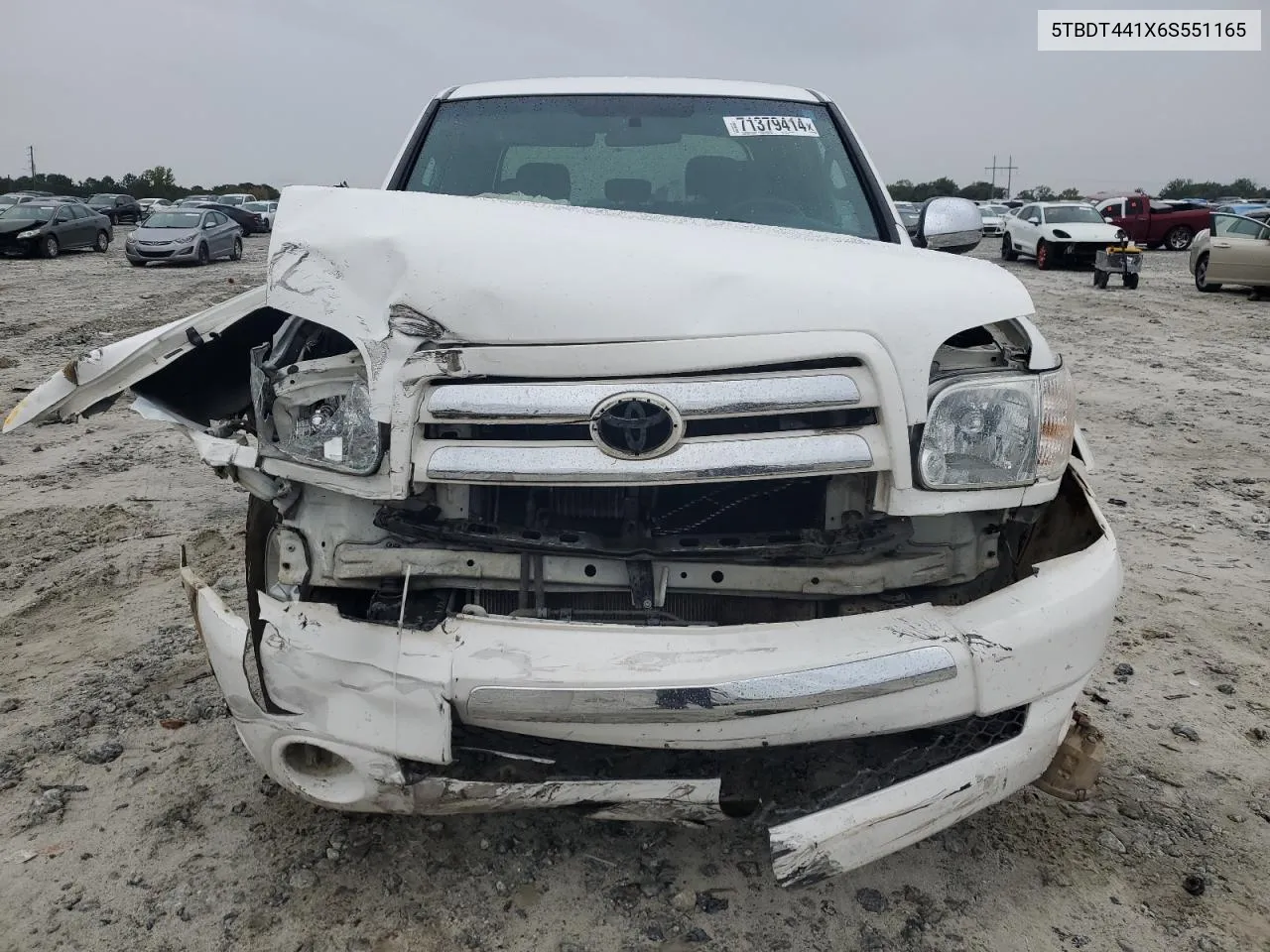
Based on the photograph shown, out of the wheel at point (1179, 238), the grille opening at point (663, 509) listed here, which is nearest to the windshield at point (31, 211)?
the grille opening at point (663, 509)

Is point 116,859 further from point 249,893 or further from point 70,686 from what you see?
point 70,686

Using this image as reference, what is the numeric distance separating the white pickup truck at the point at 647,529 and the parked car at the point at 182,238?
785 inches

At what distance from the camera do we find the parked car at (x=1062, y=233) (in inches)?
792

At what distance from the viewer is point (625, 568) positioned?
2.04m

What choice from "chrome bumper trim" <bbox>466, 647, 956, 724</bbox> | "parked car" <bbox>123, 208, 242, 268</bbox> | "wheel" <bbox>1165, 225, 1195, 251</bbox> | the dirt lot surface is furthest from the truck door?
"chrome bumper trim" <bbox>466, 647, 956, 724</bbox>

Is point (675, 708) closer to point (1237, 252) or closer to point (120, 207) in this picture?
point (1237, 252)

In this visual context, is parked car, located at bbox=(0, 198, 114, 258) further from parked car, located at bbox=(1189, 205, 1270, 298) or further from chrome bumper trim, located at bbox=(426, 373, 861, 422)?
chrome bumper trim, located at bbox=(426, 373, 861, 422)

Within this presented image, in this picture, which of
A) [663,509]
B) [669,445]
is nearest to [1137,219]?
[663,509]

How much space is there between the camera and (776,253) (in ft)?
6.68

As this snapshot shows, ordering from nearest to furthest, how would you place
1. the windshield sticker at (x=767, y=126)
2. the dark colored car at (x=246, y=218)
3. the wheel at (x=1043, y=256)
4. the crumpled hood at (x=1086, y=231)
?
the windshield sticker at (x=767, y=126) < the crumpled hood at (x=1086, y=231) < the wheel at (x=1043, y=256) < the dark colored car at (x=246, y=218)

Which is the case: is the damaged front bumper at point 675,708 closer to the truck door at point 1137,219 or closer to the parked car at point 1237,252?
the parked car at point 1237,252

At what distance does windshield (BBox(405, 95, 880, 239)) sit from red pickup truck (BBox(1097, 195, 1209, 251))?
26944mm

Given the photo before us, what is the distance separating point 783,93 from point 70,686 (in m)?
3.24

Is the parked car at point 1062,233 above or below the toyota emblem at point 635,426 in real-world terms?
above
